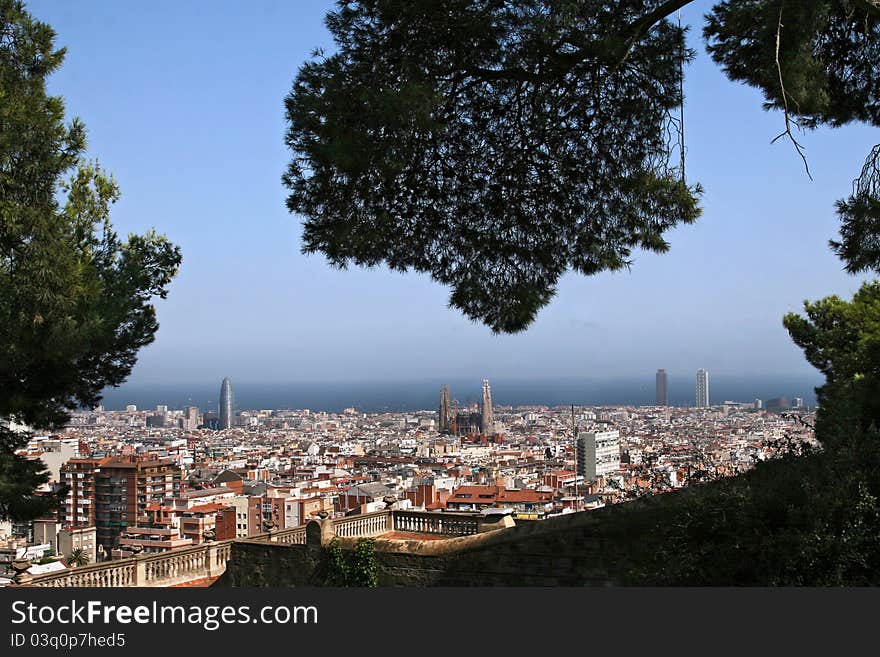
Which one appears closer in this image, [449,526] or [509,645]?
[509,645]

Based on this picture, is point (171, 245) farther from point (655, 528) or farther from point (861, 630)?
point (861, 630)

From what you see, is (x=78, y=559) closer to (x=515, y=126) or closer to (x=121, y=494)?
(x=515, y=126)

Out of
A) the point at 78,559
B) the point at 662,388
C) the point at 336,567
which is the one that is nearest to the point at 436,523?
the point at 336,567

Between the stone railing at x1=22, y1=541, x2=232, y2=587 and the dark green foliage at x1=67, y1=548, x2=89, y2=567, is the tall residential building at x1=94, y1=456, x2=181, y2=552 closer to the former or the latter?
the dark green foliage at x1=67, y1=548, x2=89, y2=567

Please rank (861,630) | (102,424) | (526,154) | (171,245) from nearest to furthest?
(861,630) → (526,154) → (171,245) → (102,424)

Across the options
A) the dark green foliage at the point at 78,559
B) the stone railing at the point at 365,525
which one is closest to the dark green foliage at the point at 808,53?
the stone railing at the point at 365,525

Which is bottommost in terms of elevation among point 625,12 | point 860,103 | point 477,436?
point 477,436

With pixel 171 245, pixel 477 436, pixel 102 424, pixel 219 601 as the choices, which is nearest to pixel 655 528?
pixel 219 601
